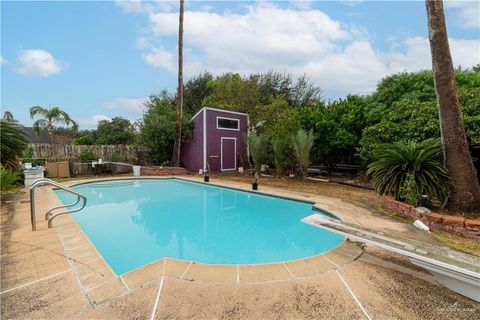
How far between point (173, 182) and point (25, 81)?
833cm

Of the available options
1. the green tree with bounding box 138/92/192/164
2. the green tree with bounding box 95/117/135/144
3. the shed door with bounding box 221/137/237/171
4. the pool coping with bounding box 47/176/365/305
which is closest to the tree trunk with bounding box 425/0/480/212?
the pool coping with bounding box 47/176/365/305

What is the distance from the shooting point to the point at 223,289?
7.18 ft

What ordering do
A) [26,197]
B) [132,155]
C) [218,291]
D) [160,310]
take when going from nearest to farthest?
[160,310] < [218,291] < [26,197] < [132,155]

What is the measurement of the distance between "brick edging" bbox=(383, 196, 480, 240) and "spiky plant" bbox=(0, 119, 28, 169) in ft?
30.3

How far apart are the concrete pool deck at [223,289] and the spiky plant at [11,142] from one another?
4.44m

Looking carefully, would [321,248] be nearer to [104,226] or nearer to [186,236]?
[186,236]

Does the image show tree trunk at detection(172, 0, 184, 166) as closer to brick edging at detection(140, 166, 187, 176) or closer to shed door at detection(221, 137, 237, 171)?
brick edging at detection(140, 166, 187, 176)

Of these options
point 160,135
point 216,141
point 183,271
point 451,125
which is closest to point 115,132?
point 160,135

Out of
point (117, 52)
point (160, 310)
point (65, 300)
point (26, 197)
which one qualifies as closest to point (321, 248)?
point (160, 310)

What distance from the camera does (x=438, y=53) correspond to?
409 centimetres

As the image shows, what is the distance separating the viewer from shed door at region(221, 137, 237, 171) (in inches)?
497

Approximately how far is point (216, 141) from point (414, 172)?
30.0 ft

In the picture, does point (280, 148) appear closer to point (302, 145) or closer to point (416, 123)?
point (302, 145)

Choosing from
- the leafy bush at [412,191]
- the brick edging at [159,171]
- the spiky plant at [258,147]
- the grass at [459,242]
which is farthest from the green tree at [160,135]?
the grass at [459,242]
